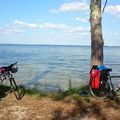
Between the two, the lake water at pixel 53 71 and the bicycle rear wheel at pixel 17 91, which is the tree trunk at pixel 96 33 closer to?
the bicycle rear wheel at pixel 17 91

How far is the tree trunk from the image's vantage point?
11.1 meters

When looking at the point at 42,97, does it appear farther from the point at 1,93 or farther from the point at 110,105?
the point at 110,105

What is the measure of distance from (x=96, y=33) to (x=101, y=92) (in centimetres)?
208

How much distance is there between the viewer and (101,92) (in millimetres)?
10203

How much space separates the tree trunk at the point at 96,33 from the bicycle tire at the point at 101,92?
1.18 meters

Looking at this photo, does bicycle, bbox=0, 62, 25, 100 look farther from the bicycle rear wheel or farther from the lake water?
the lake water

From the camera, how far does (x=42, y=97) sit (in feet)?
35.1

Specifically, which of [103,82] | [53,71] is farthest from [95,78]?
[53,71]

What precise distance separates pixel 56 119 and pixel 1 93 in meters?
3.22

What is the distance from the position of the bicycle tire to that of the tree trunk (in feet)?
3.86

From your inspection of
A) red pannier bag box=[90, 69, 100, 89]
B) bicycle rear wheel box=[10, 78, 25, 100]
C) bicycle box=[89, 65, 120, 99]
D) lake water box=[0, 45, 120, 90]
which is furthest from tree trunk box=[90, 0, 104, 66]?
lake water box=[0, 45, 120, 90]

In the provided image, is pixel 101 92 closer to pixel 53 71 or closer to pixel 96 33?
pixel 96 33

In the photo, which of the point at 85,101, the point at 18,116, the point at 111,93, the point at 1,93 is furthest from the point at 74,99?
the point at 1,93

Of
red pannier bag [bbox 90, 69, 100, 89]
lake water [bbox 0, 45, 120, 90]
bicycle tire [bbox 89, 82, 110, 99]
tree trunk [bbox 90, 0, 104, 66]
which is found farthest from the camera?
lake water [bbox 0, 45, 120, 90]
